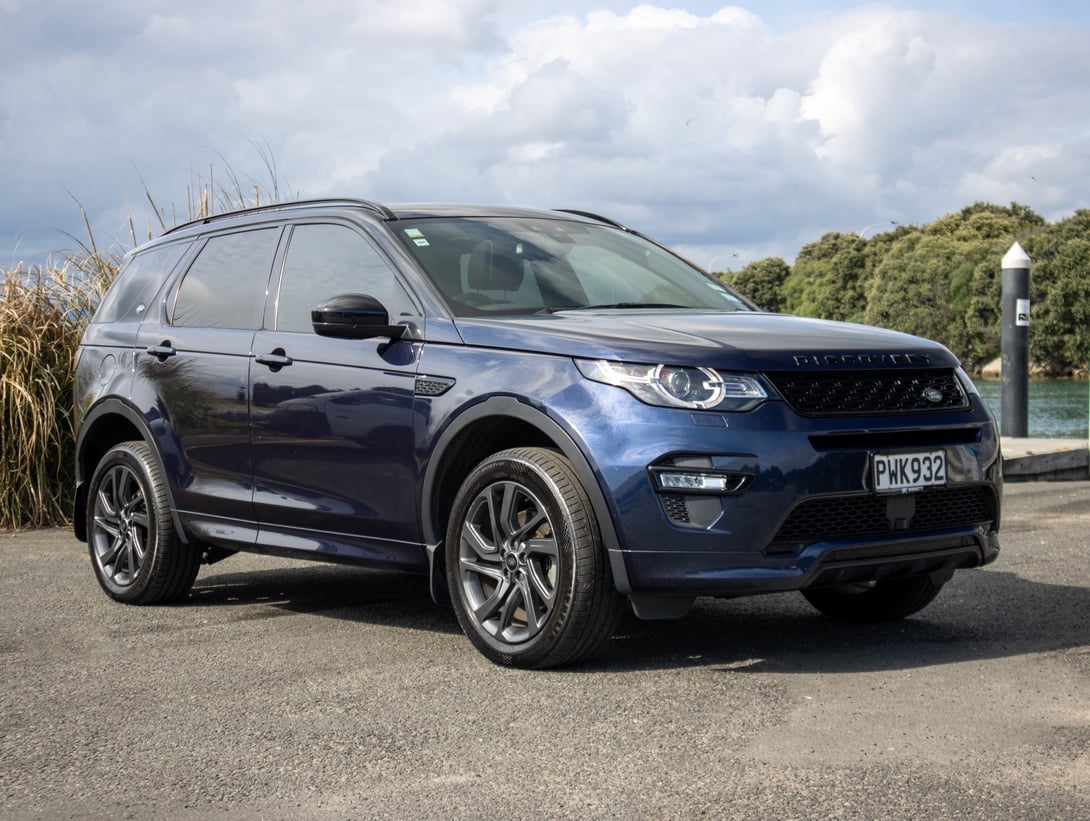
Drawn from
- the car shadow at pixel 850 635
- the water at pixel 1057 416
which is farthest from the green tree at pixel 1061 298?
the car shadow at pixel 850 635

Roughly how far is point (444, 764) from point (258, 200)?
8.61 m

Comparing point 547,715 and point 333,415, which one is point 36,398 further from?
point 547,715

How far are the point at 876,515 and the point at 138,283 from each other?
434 cm

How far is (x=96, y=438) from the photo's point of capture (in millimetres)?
7539

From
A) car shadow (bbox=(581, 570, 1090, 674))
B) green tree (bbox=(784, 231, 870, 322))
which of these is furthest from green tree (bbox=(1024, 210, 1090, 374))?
car shadow (bbox=(581, 570, 1090, 674))

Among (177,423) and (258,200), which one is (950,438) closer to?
(177,423)

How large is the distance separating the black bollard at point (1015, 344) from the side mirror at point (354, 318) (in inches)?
462

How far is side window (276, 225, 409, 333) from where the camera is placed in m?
5.93

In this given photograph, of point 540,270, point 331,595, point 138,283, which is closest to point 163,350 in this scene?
point 138,283

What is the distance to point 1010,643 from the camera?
555 cm

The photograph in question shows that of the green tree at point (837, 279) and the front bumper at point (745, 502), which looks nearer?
the front bumper at point (745, 502)

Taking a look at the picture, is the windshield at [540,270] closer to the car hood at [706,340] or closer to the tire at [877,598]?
the car hood at [706,340]

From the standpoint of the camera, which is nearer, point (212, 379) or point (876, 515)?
point (876, 515)

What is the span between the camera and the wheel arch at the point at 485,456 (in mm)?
4871
